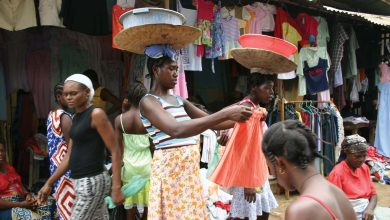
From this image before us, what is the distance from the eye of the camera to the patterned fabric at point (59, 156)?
3561 millimetres

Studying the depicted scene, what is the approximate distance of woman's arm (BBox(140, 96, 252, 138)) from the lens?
2.29 m

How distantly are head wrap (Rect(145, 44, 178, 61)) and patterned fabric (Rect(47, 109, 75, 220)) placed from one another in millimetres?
1439

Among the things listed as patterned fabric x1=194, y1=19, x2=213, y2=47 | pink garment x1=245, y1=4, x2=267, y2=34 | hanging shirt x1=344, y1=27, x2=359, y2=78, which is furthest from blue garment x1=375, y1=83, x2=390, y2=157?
patterned fabric x1=194, y1=19, x2=213, y2=47

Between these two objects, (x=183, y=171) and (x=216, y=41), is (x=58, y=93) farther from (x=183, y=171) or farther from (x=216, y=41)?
(x=216, y=41)

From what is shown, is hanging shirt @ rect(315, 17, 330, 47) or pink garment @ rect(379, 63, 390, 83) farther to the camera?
pink garment @ rect(379, 63, 390, 83)

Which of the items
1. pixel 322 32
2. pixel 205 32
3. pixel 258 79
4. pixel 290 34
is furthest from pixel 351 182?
pixel 322 32

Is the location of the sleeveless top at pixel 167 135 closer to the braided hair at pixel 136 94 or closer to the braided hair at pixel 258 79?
the braided hair at pixel 258 79

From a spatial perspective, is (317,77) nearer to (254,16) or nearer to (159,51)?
(254,16)

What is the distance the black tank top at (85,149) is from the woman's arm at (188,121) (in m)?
0.67

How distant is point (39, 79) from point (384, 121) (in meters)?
7.72

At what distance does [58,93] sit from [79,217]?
5.98ft

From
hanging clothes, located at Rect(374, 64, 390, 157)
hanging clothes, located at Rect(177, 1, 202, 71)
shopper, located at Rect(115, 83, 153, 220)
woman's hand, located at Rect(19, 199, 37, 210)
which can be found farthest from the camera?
hanging clothes, located at Rect(374, 64, 390, 157)

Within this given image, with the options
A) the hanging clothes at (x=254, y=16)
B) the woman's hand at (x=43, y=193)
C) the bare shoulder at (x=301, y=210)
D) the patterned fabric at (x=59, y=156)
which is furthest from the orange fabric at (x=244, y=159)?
the hanging clothes at (x=254, y=16)

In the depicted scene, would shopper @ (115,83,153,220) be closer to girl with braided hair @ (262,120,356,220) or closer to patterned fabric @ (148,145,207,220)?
patterned fabric @ (148,145,207,220)
